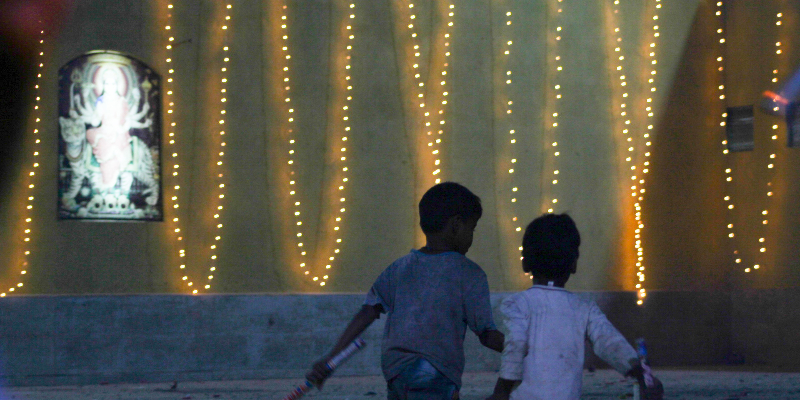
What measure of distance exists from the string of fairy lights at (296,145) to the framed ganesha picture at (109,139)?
118 cm

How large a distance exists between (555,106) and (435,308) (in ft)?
20.2

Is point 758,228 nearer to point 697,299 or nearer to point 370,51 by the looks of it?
point 697,299

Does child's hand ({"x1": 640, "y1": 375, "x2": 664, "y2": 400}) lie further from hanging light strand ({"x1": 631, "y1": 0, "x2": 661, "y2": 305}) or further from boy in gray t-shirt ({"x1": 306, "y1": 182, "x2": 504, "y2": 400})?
hanging light strand ({"x1": 631, "y1": 0, "x2": 661, "y2": 305})

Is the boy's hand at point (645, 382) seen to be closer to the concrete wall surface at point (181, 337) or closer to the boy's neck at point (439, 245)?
the boy's neck at point (439, 245)

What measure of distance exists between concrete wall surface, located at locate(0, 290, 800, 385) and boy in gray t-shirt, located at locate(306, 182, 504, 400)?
4.75 meters

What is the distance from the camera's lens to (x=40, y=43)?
25.0 feet

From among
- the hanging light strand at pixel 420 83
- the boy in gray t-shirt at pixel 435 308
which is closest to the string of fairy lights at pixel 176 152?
the hanging light strand at pixel 420 83

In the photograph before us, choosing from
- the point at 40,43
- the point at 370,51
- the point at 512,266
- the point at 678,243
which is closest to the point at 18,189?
the point at 40,43

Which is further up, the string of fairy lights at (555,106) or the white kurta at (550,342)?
the string of fairy lights at (555,106)

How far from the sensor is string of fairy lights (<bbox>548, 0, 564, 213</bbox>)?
8.86m

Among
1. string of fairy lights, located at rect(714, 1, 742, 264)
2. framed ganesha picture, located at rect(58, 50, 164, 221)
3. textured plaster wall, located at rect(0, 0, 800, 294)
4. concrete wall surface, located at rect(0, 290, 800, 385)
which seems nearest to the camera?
concrete wall surface, located at rect(0, 290, 800, 385)

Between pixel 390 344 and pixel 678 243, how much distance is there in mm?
6755

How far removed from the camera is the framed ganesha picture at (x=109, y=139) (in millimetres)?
7637

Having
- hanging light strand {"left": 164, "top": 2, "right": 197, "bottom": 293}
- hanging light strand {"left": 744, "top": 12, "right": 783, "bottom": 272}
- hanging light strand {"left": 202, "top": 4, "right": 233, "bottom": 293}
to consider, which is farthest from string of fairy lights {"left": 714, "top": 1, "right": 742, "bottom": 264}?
hanging light strand {"left": 164, "top": 2, "right": 197, "bottom": 293}
